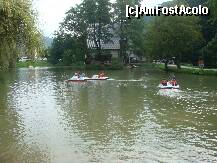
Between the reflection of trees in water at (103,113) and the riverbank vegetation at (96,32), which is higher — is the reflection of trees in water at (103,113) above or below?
below

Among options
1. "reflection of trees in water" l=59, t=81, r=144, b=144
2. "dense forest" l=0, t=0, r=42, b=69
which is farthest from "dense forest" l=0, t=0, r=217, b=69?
"reflection of trees in water" l=59, t=81, r=144, b=144

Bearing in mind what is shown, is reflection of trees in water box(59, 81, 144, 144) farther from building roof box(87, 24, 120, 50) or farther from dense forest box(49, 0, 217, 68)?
building roof box(87, 24, 120, 50)

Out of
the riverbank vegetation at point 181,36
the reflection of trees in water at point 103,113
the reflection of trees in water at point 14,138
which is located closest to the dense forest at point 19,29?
the reflection of trees in water at point 14,138

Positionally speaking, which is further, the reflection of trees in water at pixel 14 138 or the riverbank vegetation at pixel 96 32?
the riverbank vegetation at pixel 96 32

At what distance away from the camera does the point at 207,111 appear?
3091cm

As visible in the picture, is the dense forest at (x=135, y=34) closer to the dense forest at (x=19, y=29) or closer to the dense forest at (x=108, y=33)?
the dense forest at (x=108, y=33)

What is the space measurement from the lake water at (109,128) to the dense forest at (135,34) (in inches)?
1397

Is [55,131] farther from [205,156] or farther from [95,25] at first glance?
[95,25]

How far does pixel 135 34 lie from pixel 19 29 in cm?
7943

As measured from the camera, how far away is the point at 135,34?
310ft

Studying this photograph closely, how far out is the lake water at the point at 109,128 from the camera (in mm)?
19109

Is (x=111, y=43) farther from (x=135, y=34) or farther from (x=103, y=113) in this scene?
(x=103, y=113)

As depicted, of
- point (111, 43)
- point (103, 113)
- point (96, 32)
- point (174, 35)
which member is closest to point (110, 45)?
point (111, 43)

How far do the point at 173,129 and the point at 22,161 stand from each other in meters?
9.50
